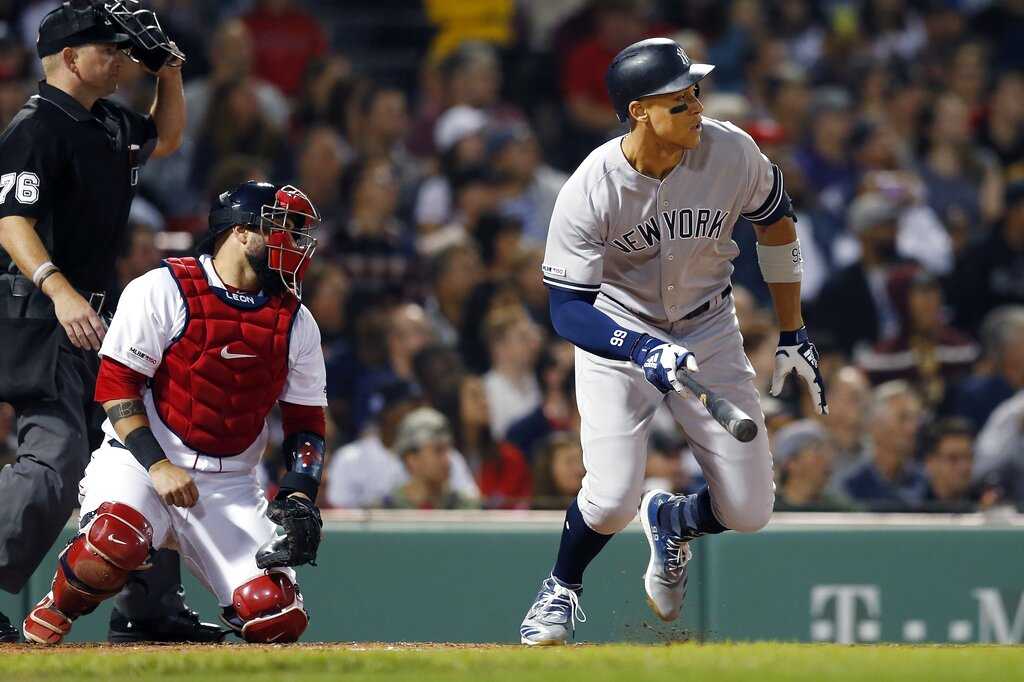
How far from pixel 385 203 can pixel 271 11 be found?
226cm

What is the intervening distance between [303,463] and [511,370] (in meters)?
3.63

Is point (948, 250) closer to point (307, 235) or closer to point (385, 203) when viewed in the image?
point (385, 203)

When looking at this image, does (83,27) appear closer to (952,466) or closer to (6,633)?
(6,633)

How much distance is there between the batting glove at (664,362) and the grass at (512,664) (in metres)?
0.81

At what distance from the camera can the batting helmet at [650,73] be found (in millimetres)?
5426

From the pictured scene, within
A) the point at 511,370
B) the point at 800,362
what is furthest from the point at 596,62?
the point at 800,362

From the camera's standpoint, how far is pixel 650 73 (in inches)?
214

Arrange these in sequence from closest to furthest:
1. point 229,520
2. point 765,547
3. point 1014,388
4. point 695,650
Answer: point 695,650 < point 229,520 < point 765,547 < point 1014,388

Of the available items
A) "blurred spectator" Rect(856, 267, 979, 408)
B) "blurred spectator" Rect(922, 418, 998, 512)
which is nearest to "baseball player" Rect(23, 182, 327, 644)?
"blurred spectator" Rect(922, 418, 998, 512)

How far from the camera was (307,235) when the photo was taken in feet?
18.9

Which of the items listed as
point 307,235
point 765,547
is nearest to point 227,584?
point 307,235

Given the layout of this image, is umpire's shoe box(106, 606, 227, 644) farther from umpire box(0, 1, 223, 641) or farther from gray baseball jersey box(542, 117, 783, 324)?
gray baseball jersey box(542, 117, 783, 324)

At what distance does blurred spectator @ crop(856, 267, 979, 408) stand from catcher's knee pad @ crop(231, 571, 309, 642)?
5.34 meters

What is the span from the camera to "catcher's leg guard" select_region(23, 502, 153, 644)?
213 inches
